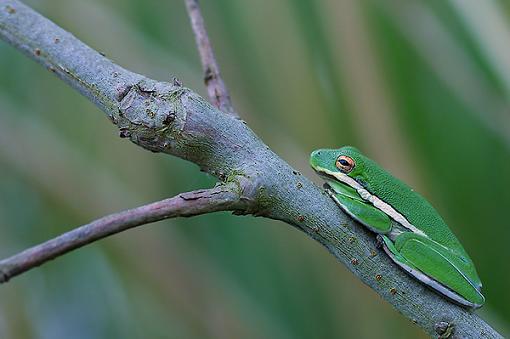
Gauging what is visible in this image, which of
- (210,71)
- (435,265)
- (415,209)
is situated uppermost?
(210,71)

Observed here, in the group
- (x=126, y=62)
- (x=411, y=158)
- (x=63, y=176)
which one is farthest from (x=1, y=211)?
(x=411, y=158)

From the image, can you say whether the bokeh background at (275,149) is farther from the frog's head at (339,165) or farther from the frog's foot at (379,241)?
the frog's foot at (379,241)

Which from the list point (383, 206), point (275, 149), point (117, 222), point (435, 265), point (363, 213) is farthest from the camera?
point (275, 149)

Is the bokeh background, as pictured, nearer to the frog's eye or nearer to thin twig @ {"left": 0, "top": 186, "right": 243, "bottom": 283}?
the frog's eye

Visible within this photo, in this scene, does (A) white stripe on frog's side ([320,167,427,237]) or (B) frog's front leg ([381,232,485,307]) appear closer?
(B) frog's front leg ([381,232,485,307])

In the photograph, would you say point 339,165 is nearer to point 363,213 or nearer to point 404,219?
point 404,219

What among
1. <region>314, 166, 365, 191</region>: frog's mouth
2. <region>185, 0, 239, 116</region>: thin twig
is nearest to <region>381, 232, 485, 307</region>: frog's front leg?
<region>314, 166, 365, 191</region>: frog's mouth

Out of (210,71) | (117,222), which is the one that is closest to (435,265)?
(210,71)
